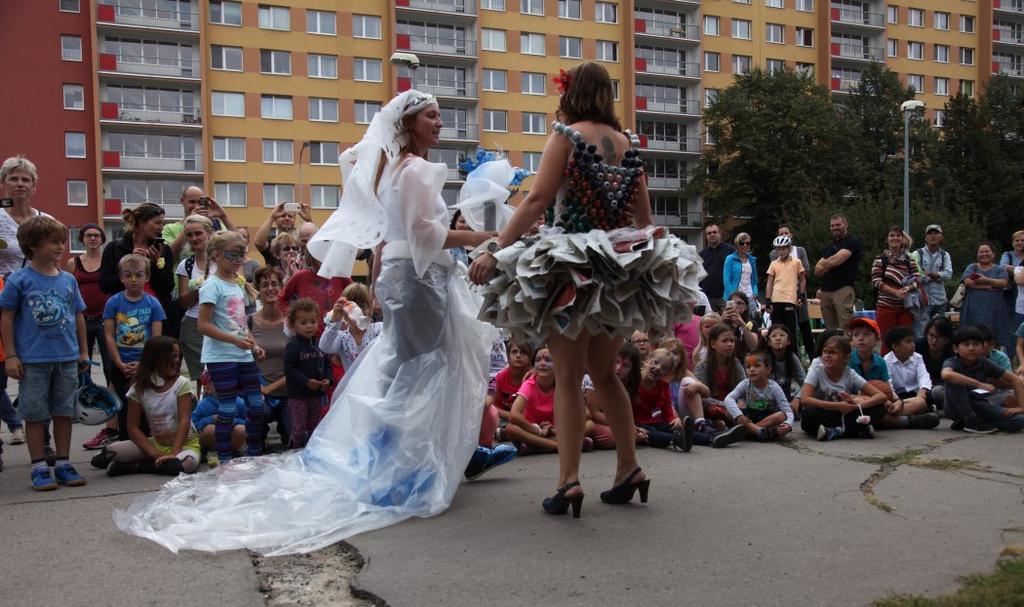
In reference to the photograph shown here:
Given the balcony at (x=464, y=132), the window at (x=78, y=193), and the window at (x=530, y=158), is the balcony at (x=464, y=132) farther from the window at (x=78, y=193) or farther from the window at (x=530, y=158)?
the window at (x=78, y=193)

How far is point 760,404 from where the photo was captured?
7.27 m

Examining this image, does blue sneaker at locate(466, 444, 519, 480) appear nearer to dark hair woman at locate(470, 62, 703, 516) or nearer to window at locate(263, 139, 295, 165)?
dark hair woman at locate(470, 62, 703, 516)

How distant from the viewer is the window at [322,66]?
48781mm

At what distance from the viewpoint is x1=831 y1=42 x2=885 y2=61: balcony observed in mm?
61312

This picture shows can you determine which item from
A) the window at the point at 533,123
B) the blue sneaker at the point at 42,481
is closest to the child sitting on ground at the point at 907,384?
the blue sneaker at the point at 42,481

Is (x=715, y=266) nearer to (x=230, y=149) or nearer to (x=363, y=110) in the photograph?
(x=230, y=149)

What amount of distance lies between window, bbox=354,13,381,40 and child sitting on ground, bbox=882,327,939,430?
150 ft

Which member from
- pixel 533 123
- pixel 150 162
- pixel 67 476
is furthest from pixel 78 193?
pixel 67 476

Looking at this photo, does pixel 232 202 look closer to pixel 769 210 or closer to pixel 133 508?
pixel 769 210

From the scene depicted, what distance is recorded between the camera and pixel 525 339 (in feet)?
13.9

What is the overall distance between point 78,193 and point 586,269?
47.9m

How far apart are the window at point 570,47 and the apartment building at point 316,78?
0.29 ft

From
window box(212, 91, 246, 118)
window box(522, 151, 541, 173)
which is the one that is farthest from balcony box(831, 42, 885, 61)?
window box(212, 91, 246, 118)

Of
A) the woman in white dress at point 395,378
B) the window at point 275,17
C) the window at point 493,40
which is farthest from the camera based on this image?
the window at point 493,40
